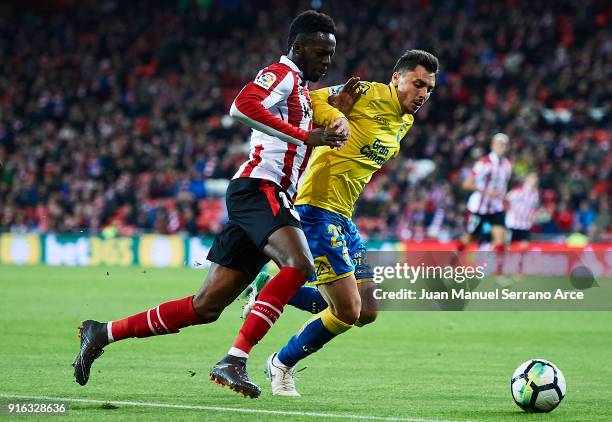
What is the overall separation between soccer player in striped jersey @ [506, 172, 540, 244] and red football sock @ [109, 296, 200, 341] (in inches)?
509

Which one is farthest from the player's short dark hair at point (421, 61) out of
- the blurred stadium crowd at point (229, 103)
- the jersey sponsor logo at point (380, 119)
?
the blurred stadium crowd at point (229, 103)

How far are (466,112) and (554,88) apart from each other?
199 cm

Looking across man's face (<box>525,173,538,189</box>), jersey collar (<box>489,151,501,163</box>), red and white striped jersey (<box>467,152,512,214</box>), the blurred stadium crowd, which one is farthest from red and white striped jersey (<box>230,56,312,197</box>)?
the blurred stadium crowd

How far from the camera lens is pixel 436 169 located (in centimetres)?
2247

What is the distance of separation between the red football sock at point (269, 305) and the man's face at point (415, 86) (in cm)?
183

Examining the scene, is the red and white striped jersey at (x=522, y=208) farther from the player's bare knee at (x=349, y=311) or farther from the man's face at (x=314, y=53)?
the man's face at (x=314, y=53)

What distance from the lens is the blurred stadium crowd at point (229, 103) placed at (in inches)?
866

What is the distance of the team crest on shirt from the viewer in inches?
227

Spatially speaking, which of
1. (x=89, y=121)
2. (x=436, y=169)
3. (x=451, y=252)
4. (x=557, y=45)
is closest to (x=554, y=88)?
(x=557, y=45)

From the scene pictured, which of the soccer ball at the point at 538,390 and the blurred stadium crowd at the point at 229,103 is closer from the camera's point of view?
the soccer ball at the point at 538,390

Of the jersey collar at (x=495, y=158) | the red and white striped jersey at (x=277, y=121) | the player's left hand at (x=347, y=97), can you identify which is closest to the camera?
the red and white striped jersey at (x=277, y=121)

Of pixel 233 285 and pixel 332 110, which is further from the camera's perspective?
pixel 332 110

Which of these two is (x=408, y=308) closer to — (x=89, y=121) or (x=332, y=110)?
(x=332, y=110)

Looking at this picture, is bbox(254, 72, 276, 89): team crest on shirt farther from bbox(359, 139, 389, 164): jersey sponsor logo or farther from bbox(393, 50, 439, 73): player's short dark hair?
bbox(393, 50, 439, 73): player's short dark hair
